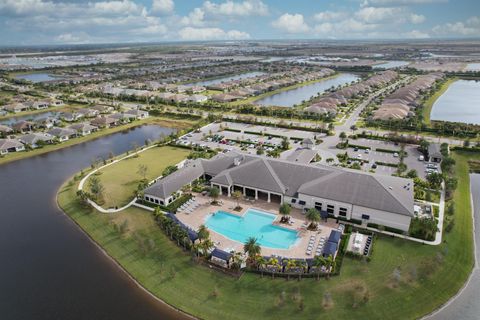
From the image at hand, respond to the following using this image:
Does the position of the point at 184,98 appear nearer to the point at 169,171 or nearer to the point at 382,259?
the point at 169,171

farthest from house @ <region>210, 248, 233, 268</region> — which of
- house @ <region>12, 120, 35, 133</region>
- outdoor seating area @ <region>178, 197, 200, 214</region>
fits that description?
house @ <region>12, 120, 35, 133</region>

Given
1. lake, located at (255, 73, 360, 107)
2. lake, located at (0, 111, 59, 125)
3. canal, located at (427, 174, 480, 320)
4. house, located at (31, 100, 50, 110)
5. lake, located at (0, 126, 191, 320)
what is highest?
house, located at (31, 100, 50, 110)

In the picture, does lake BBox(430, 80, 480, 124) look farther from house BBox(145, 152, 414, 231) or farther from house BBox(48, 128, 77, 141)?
house BBox(48, 128, 77, 141)

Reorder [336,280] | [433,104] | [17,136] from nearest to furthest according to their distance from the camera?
[336,280], [17,136], [433,104]

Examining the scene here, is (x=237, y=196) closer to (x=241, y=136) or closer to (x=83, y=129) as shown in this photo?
(x=241, y=136)

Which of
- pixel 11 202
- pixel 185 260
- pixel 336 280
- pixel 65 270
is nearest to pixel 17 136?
pixel 11 202

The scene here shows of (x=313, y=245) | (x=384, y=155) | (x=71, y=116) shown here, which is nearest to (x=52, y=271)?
(x=313, y=245)
